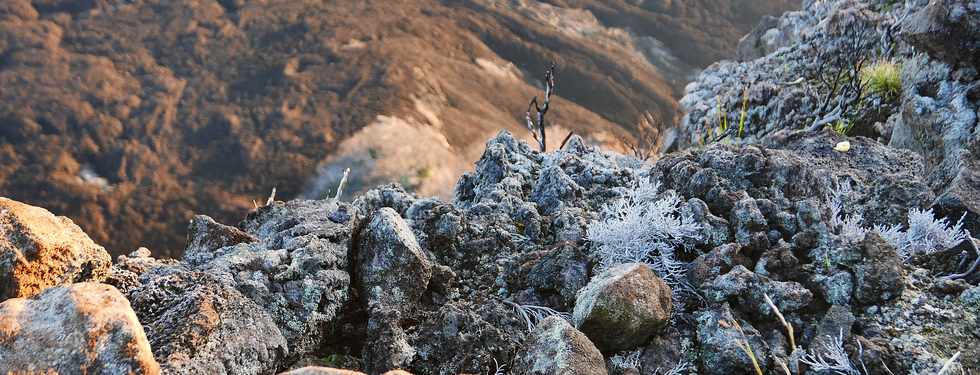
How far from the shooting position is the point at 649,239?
268 cm

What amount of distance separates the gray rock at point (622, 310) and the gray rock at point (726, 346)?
0.14m

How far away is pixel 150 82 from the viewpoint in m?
11.3

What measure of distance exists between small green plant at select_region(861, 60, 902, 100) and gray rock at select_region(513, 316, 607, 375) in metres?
3.85

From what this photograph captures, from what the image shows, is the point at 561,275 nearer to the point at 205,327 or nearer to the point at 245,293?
the point at 245,293

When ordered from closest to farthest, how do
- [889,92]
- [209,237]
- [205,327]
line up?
[205,327] < [209,237] < [889,92]

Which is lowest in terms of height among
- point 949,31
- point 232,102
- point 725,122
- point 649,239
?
point 232,102

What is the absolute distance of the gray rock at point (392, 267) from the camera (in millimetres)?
2508

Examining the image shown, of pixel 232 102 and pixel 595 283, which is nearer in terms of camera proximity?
pixel 595 283

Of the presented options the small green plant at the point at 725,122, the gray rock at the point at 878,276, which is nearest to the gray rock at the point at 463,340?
the gray rock at the point at 878,276

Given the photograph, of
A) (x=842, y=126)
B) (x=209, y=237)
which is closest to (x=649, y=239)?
(x=209, y=237)

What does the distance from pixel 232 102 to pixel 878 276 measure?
10575 millimetres

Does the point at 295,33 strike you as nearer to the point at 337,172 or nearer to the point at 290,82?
the point at 290,82

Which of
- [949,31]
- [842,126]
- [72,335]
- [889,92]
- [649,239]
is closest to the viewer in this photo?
[72,335]

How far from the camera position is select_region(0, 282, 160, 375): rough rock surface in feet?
4.98
